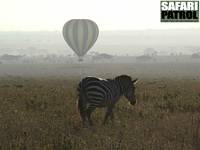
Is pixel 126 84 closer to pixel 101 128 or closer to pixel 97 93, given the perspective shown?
pixel 97 93

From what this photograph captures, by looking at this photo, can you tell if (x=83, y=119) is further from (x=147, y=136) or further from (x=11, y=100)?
(x=11, y=100)

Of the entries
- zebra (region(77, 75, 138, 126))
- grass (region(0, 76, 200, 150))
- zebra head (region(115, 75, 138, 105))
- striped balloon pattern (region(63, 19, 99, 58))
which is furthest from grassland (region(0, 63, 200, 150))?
striped balloon pattern (region(63, 19, 99, 58))

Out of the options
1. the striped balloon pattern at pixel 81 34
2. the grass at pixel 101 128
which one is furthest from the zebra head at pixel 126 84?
the striped balloon pattern at pixel 81 34

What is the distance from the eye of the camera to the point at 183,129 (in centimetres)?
1254

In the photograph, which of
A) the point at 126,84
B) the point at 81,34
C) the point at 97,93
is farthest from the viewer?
the point at 81,34

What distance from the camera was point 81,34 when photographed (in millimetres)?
67375

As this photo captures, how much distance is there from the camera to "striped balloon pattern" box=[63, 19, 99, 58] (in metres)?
67.8

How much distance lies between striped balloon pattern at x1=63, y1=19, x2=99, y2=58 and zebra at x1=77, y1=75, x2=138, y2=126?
5300 cm

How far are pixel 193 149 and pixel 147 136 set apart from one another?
193cm

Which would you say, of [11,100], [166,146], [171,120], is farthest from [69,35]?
Answer: [166,146]

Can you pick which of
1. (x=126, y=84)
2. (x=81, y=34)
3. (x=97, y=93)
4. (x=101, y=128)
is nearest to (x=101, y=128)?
(x=101, y=128)

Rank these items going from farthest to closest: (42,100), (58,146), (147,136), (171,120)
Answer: (42,100) < (171,120) < (147,136) < (58,146)

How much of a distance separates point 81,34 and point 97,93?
54.7 metres

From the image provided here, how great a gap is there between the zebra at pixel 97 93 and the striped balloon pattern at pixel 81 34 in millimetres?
52999
